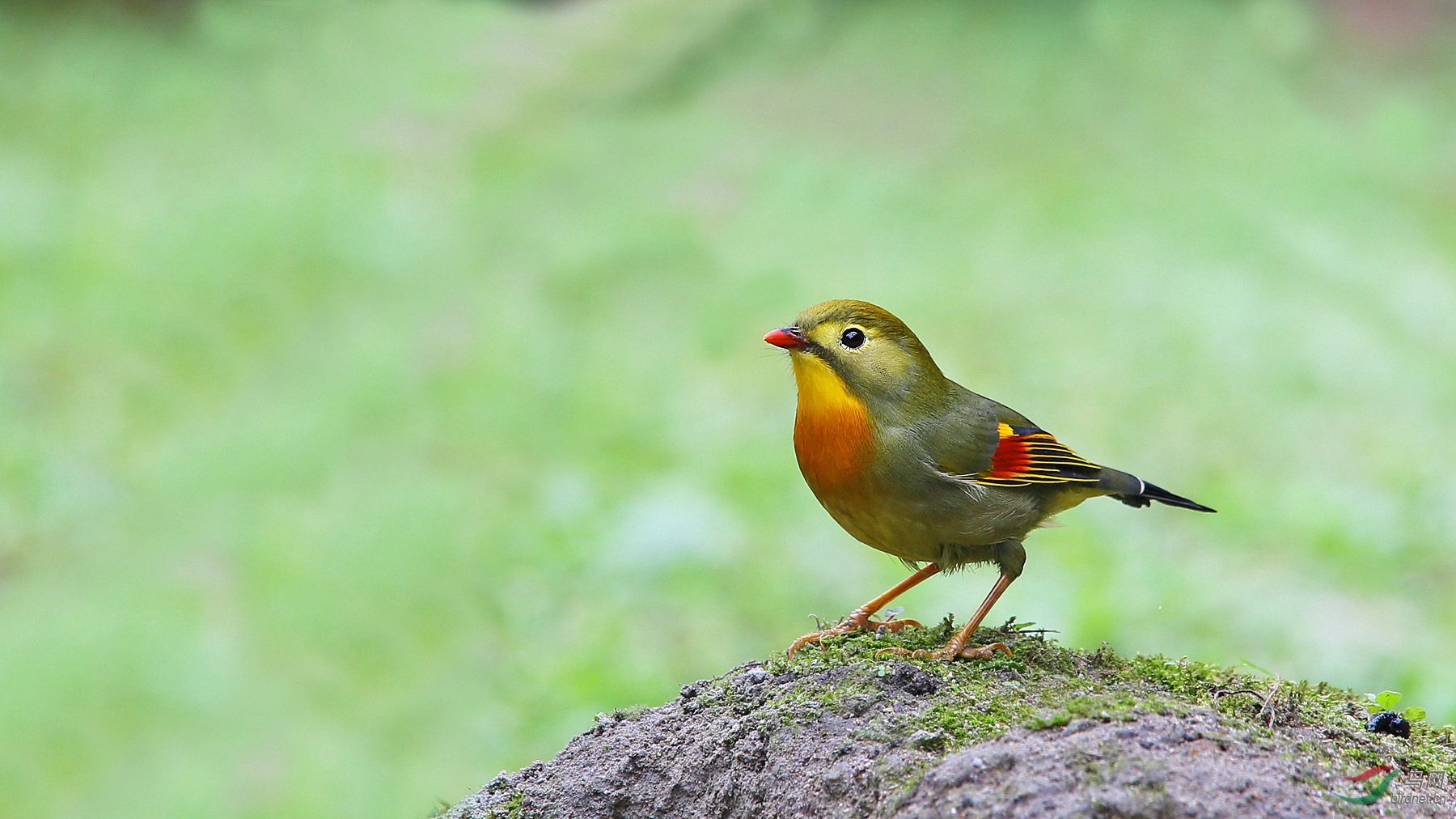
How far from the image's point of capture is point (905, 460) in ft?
12.2

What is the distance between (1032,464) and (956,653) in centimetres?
71

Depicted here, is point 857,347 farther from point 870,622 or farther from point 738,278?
point 738,278

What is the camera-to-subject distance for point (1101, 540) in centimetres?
719

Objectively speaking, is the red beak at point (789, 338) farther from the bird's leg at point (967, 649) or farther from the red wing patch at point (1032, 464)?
the bird's leg at point (967, 649)

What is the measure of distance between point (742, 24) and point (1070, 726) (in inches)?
348

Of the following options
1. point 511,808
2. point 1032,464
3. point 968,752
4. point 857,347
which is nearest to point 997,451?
point 1032,464

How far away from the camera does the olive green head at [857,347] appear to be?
3.82 m

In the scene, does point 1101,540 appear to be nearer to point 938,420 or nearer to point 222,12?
point 938,420

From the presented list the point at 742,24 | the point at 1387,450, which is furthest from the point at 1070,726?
the point at 742,24

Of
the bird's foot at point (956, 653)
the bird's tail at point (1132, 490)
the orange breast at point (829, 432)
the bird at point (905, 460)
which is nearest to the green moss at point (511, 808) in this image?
the bird at point (905, 460)

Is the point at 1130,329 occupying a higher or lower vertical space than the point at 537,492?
higher

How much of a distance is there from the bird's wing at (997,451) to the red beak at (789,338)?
17.6 inches

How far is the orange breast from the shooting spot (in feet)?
12.2

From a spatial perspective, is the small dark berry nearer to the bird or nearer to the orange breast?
the bird
